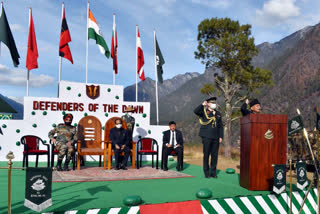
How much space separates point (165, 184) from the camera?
5535mm

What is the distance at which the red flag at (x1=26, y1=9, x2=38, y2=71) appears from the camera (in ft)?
34.8

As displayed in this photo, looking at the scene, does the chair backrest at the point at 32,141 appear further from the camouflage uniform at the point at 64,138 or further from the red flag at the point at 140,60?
the red flag at the point at 140,60

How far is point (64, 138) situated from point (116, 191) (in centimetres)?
326

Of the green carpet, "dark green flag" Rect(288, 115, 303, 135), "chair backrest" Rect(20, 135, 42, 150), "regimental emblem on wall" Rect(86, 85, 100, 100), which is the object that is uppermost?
"regimental emblem on wall" Rect(86, 85, 100, 100)

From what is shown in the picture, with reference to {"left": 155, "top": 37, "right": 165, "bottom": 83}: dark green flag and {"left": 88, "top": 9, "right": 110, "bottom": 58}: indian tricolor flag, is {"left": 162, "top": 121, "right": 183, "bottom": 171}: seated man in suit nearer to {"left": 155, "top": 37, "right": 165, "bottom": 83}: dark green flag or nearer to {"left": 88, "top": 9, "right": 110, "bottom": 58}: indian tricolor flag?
{"left": 88, "top": 9, "right": 110, "bottom": 58}: indian tricolor flag

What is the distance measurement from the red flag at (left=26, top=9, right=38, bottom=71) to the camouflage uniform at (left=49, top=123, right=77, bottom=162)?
13.2 ft

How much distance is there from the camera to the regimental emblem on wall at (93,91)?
10531 mm

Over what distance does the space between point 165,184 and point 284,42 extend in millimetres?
96266

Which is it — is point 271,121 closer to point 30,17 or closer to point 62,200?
point 62,200

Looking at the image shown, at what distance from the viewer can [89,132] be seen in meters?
8.86

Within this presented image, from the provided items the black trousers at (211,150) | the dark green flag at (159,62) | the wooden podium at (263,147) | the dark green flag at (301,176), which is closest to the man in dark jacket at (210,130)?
the black trousers at (211,150)

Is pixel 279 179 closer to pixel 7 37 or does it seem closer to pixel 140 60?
pixel 140 60

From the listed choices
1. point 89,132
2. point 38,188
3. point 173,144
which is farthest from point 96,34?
point 38,188

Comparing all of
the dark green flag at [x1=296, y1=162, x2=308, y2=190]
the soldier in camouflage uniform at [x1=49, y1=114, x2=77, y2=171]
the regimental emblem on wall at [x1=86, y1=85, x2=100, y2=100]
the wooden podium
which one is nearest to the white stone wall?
the regimental emblem on wall at [x1=86, y1=85, x2=100, y2=100]
